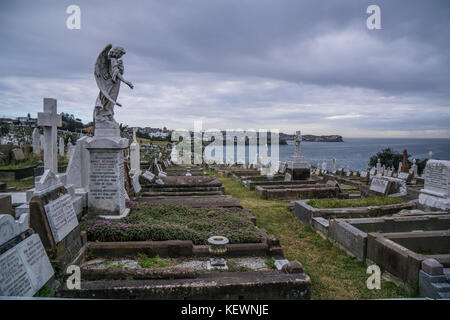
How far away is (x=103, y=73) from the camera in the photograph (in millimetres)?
6676

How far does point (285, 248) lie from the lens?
635cm

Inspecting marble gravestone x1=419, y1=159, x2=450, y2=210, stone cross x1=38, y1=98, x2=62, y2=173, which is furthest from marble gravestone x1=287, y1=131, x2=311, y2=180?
stone cross x1=38, y1=98, x2=62, y2=173

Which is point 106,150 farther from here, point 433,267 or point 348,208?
point 348,208

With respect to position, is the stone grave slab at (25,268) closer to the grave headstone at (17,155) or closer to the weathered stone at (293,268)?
the weathered stone at (293,268)

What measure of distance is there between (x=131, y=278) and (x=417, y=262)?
423cm

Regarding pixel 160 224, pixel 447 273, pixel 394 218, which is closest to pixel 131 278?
pixel 160 224

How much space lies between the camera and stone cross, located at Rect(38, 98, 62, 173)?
A: 606 cm

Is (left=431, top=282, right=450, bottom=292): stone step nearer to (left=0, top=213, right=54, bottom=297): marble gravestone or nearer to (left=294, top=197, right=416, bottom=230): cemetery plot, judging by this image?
(left=294, top=197, right=416, bottom=230): cemetery plot

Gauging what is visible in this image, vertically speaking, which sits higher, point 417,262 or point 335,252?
point 417,262

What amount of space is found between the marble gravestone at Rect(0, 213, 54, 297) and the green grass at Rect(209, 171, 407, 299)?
379 cm

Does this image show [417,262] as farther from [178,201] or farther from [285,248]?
[178,201]

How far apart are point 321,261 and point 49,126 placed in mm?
6613

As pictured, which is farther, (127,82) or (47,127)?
(127,82)
